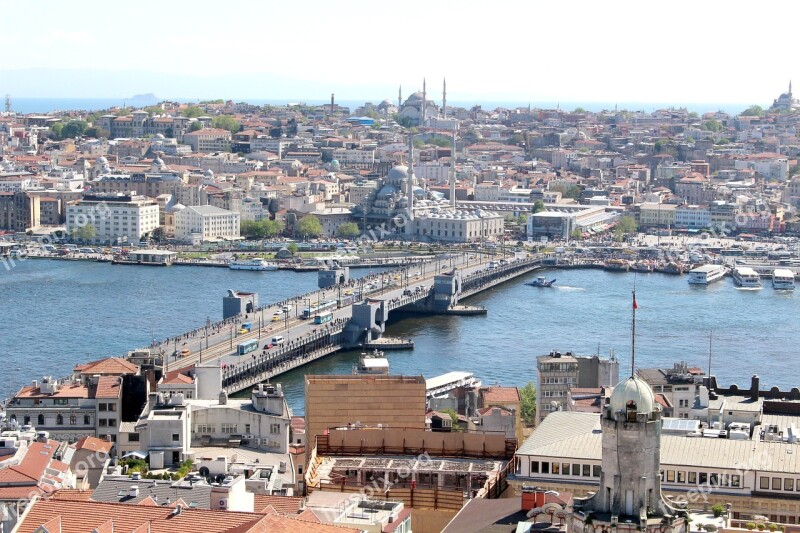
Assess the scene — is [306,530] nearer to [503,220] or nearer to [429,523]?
[429,523]

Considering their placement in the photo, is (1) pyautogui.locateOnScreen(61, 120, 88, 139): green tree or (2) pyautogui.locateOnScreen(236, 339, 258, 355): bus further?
(1) pyautogui.locateOnScreen(61, 120, 88, 139): green tree

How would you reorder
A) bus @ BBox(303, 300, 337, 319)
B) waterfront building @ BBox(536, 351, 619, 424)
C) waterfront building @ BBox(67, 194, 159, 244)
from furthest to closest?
waterfront building @ BBox(67, 194, 159, 244) < bus @ BBox(303, 300, 337, 319) < waterfront building @ BBox(536, 351, 619, 424)

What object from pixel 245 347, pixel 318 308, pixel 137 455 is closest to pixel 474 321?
pixel 318 308

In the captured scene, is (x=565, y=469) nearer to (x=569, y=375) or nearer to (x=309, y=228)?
(x=569, y=375)

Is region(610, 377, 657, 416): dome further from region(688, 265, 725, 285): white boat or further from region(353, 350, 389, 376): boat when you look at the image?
region(688, 265, 725, 285): white boat

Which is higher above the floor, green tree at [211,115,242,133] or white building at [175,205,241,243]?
green tree at [211,115,242,133]

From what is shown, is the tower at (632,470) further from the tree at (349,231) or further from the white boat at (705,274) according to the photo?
the tree at (349,231)

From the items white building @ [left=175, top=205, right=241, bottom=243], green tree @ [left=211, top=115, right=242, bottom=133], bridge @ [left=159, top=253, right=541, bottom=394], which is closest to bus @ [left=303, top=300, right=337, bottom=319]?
bridge @ [left=159, top=253, right=541, bottom=394]
